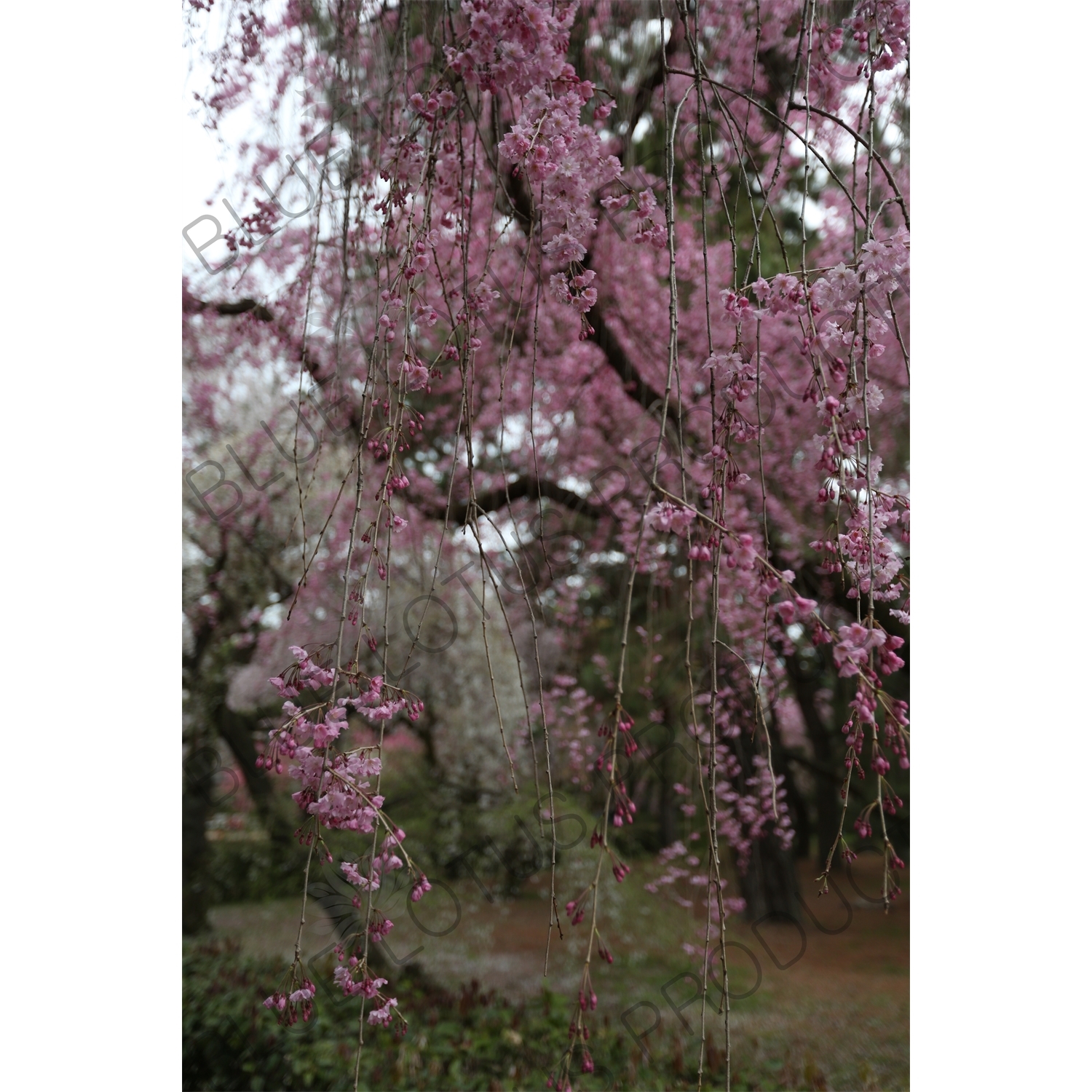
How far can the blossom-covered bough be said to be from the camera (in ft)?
3.61

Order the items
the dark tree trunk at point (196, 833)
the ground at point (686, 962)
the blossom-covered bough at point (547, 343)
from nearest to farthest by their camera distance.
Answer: the blossom-covered bough at point (547, 343), the ground at point (686, 962), the dark tree trunk at point (196, 833)

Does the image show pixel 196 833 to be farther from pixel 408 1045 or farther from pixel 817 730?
pixel 817 730

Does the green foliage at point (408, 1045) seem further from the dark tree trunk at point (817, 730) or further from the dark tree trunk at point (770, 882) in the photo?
the dark tree trunk at point (817, 730)

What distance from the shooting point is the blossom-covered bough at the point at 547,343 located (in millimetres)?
1102

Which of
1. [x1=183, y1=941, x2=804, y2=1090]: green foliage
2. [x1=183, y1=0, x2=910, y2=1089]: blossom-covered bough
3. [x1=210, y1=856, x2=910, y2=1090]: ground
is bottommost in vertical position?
[x1=183, y1=941, x2=804, y2=1090]: green foliage

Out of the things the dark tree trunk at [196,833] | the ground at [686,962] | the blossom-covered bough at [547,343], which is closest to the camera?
the blossom-covered bough at [547,343]

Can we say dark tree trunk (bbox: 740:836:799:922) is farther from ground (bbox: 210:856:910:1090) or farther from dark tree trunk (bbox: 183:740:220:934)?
dark tree trunk (bbox: 183:740:220:934)

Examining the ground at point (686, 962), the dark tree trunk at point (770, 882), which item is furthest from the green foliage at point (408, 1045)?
the dark tree trunk at point (770, 882)

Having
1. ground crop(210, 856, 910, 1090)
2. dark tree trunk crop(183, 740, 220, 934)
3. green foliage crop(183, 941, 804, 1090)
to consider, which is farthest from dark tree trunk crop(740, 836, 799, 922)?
dark tree trunk crop(183, 740, 220, 934)
